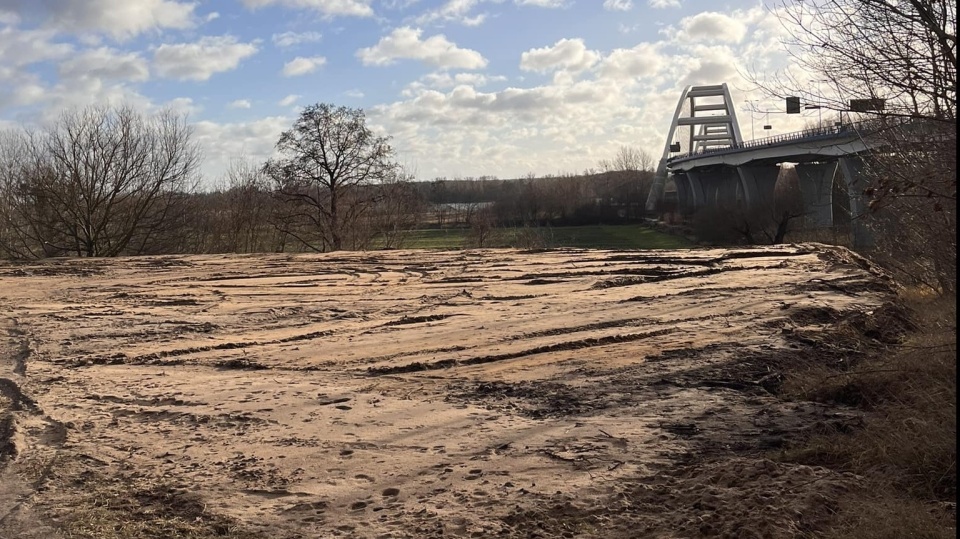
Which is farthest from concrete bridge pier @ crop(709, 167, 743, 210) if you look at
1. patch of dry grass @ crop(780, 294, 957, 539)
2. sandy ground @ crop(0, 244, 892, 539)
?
patch of dry grass @ crop(780, 294, 957, 539)

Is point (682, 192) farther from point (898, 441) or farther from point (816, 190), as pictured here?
point (898, 441)

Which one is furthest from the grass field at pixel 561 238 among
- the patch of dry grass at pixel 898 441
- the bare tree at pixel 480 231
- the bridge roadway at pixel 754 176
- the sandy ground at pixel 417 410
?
the patch of dry grass at pixel 898 441

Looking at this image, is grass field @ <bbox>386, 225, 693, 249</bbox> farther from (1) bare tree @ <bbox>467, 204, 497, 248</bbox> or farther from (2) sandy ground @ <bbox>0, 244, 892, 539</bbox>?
(2) sandy ground @ <bbox>0, 244, 892, 539</bbox>

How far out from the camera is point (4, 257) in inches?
1187

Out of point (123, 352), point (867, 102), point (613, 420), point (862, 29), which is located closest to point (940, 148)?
point (867, 102)

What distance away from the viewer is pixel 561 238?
54.2 metres

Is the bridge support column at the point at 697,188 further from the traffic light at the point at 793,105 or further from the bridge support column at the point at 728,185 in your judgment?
the traffic light at the point at 793,105

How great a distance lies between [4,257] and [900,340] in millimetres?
31622

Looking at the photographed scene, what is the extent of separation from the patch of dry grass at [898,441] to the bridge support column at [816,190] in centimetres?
3572

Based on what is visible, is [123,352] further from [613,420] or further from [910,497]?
[910,497]

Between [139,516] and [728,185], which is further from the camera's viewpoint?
[728,185]

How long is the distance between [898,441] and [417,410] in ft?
13.1

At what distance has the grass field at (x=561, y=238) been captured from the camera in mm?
41831

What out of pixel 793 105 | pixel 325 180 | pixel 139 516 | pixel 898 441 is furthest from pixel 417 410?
pixel 325 180
